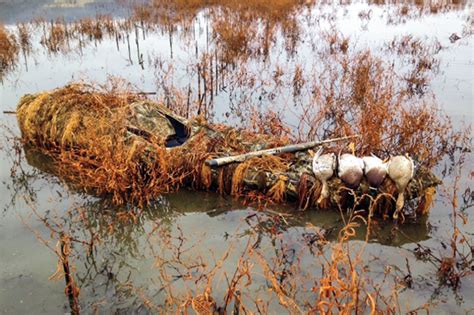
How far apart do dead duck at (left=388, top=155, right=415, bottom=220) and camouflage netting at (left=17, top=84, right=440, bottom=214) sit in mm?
139

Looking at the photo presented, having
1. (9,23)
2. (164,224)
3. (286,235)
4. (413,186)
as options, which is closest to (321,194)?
(286,235)

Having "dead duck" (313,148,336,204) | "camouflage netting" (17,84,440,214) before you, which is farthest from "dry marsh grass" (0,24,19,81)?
"dead duck" (313,148,336,204)

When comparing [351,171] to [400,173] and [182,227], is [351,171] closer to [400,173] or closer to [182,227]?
[400,173]

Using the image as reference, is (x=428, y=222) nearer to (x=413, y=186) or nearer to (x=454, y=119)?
(x=413, y=186)

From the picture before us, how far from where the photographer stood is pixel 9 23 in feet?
58.0

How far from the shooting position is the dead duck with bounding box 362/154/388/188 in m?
5.41

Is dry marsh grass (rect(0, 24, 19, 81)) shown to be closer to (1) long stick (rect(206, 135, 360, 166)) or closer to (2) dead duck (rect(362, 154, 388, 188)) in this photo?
(1) long stick (rect(206, 135, 360, 166))

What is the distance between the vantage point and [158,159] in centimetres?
622

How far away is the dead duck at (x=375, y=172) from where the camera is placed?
5.41 m

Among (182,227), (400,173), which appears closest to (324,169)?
(400,173)

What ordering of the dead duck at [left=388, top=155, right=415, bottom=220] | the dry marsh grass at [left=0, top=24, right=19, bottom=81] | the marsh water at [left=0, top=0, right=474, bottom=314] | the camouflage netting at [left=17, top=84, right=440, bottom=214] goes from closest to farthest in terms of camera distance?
1. the marsh water at [left=0, top=0, right=474, bottom=314]
2. the dead duck at [left=388, top=155, right=415, bottom=220]
3. the camouflage netting at [left=17, top=84, right=440, bottom=214]
4. the dry marsh grass at [left=0, top=24, right=19, bottom=81]

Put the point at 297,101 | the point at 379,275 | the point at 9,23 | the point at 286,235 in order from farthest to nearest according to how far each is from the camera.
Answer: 1. the point at 9,23
2. the point at 297,101
3. the point at 286,235
4. the point at 379,275

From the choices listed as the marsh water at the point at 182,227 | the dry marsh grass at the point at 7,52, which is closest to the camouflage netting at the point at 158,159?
the marsh water at the point at 182,227

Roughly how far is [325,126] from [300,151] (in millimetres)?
2286
